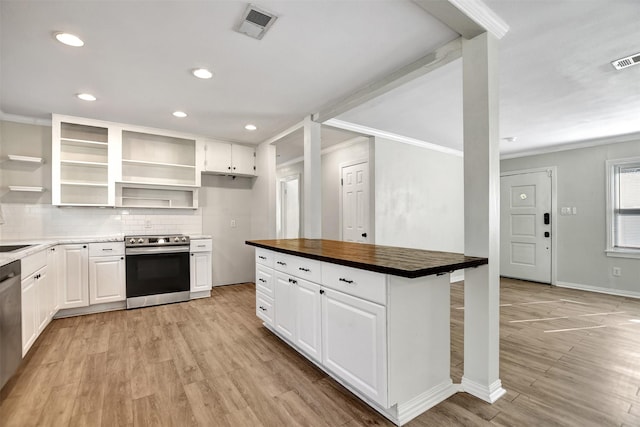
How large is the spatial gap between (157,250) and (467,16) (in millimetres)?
4044

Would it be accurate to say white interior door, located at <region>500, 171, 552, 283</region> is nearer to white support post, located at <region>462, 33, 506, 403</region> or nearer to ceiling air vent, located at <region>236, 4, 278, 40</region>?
white support post, located at <region>462, 33, 506, 403</region>

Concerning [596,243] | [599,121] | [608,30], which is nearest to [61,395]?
[608,30]

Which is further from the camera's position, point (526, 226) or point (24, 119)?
point (526, 226)

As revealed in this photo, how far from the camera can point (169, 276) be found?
159 inches

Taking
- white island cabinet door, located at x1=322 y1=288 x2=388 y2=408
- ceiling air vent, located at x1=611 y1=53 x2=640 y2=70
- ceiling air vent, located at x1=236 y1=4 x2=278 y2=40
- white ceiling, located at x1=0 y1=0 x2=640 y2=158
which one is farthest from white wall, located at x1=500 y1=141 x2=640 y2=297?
ceiling air vent, located at x1=236 y1=4 x2=278 y2=40

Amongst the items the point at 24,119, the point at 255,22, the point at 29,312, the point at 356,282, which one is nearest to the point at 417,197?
the point at 356,282

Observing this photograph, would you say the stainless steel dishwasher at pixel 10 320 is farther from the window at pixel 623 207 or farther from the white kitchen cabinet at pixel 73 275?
the window at pixel 623 207

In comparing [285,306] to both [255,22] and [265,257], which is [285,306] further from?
[255,22]

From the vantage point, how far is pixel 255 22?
1949 mm

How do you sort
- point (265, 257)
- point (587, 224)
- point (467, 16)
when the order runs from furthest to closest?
point (587, 224) < point (265, 257) < point (467, 16)

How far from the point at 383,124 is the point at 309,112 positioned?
43.7 inches

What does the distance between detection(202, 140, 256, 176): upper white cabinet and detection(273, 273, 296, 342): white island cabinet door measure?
2.63m

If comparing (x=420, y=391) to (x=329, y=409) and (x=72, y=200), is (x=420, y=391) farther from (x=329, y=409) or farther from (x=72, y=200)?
(x=72, y=200)

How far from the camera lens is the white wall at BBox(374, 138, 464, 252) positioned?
452 centimetres
